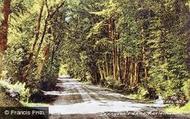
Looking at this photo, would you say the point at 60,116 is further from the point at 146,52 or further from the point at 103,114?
the point at 146,52

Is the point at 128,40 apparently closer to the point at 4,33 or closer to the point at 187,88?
the point at 187,88

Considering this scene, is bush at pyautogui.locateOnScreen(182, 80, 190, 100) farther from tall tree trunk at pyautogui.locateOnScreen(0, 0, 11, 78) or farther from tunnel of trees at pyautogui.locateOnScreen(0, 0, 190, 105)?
tall tree trunk at pyautogui.locateOnScreen(0, 0, 11, 78)

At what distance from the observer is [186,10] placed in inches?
1012

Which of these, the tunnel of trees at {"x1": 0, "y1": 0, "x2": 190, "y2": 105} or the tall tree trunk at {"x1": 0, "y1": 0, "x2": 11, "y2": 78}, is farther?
the tunnel of trees at {"x1": 0, "y1": 0, "x2": 190, "y2": 105}

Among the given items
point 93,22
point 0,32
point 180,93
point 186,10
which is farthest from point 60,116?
point 93,22

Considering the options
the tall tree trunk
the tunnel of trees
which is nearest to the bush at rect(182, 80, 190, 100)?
the tunnel of trees

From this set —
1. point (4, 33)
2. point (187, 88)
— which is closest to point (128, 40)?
point (187, 88)

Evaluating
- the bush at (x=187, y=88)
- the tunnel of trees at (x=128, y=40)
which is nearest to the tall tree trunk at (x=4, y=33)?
the tunnel of trees at (x=128, y=40)

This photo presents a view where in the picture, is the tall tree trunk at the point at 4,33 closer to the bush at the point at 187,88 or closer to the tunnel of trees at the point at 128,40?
the tunnel of trees at the point at 128,40

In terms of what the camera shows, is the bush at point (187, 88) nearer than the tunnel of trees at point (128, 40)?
Yes

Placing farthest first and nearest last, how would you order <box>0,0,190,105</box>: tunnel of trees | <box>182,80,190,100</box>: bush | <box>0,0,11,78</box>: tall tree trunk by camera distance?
<box>0,0,190,105</box>: tunnel of trees → <box>182,80,190,100</box>: bush → <box>0,0,11,78</box>: tall tree trunk

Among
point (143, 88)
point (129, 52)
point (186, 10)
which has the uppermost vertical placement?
point (186, 10)

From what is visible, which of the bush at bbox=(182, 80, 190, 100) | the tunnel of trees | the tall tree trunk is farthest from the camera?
the tunnel of trees

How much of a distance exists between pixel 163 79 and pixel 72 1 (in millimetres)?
8806
